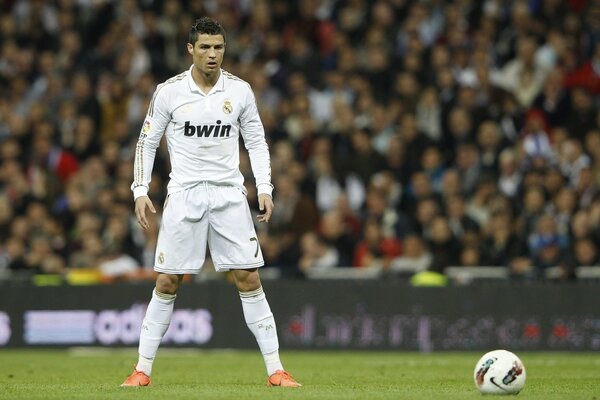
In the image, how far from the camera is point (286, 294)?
17.4 meters

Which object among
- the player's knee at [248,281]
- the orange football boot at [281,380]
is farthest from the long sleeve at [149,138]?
the orange football boot at [281,380]

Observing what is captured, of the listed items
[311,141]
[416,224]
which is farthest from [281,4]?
[416,224]

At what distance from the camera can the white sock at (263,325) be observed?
33.8ft

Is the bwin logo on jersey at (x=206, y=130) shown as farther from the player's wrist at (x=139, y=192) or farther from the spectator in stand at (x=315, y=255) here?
the spectator in stand at (x=315, y=255)

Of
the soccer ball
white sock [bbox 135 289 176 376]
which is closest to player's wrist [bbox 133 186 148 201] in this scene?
white sock [bbox 135 289 176 376]

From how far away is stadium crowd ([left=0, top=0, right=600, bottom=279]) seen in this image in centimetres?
1777

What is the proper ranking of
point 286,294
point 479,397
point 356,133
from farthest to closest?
point 356,133 → point 286,294 → point 479,397

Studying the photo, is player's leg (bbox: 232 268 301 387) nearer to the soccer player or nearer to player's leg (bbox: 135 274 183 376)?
the soccer player

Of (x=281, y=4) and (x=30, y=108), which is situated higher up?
(x=281, y=4)

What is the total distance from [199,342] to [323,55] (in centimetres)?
555

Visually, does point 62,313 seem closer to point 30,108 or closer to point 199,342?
point 199,342

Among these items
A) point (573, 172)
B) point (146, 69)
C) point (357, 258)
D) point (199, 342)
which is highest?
point (146, 69)

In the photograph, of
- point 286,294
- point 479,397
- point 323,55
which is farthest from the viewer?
point 323,55

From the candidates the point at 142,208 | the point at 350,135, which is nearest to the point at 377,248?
the point at 350,135
